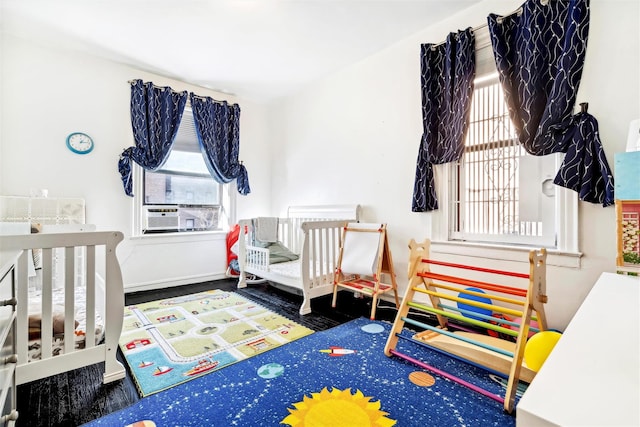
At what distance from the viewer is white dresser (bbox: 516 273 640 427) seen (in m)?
0.32

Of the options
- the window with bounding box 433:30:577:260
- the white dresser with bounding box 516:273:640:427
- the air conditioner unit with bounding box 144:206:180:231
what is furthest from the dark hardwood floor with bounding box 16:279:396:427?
the air conditioner unit with bounding box 144:206:180:231

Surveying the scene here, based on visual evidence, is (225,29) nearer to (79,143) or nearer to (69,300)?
(79,143)

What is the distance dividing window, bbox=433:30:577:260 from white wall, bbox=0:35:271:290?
3001 millimetres

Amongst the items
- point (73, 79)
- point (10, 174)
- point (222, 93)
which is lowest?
point (10, 174)

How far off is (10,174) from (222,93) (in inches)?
91.7

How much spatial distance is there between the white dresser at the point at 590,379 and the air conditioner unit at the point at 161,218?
3.72 meters

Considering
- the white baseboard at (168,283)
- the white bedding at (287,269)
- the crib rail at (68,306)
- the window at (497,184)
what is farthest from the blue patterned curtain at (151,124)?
the window at (497,184)

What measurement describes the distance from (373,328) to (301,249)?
88 cm

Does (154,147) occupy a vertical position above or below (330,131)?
below

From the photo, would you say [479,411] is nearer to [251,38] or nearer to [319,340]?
[319,340]

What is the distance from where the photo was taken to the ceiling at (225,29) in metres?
2.26

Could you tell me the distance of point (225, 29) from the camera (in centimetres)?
255

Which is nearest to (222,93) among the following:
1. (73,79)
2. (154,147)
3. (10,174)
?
(154,147)

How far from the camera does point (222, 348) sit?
1916mm
